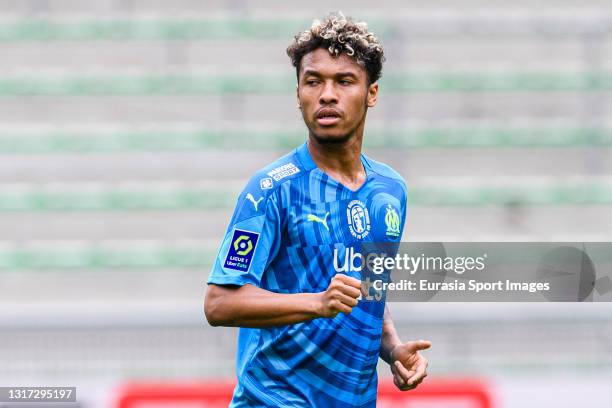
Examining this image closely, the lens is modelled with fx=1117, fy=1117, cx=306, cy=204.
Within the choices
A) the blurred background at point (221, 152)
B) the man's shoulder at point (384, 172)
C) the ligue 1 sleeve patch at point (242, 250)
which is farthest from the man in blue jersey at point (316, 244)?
the blurred background at point (221, 152)

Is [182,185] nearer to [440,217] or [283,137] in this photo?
[283,137]

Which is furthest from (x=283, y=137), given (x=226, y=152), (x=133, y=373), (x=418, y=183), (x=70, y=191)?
(x=133, y=373)

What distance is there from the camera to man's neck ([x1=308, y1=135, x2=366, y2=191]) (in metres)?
3.11

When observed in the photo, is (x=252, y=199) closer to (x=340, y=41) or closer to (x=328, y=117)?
(x=328, y=117)

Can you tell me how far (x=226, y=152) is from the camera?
9.03 meters

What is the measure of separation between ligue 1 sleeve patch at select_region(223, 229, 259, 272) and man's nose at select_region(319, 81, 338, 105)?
40cm

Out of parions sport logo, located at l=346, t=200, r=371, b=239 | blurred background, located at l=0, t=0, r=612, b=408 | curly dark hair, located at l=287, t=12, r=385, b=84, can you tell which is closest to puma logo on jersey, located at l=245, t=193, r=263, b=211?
parions sport logo, located at l=346, t=200, r=371, b=239

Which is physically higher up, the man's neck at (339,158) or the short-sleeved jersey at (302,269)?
the man's neck at (339,158)

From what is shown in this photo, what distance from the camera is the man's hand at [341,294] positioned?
9.04 ft

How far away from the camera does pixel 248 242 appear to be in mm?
2957

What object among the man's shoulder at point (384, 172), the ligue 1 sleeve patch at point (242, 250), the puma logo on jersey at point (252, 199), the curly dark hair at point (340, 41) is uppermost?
the curly dark hair at point (340, 41)

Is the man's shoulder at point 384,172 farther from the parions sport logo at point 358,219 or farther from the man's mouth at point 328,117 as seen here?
the man's mouth at point 328,117

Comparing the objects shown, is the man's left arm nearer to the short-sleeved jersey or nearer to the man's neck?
the short-sleeved jersey

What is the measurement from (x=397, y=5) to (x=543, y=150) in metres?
2.01
